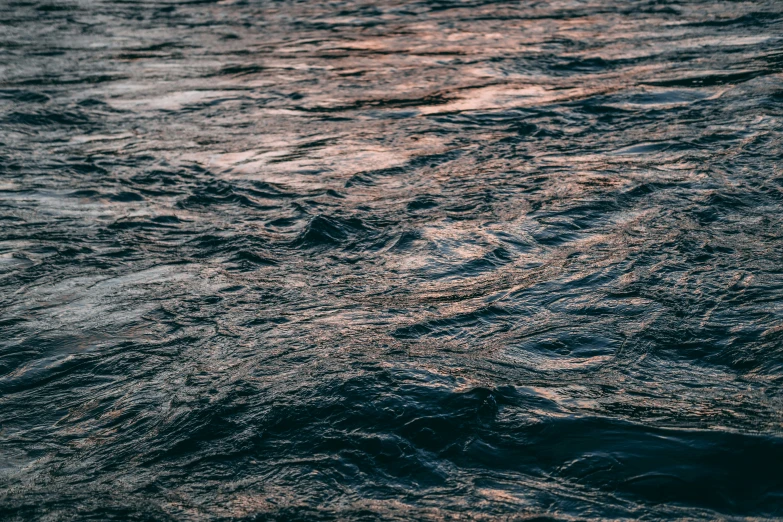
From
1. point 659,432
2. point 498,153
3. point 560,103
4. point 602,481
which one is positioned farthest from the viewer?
point 560,103

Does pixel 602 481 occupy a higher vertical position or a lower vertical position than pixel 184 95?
lower

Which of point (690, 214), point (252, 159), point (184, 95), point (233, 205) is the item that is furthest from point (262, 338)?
point (184, 95)

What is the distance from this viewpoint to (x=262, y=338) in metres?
3.75

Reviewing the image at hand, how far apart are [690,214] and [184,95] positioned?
17.5ft

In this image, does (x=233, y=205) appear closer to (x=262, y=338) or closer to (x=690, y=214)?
(x=262, y=338)

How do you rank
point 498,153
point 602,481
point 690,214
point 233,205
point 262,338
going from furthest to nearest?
1. point 498,153
2. point 233,205
3. point 690,214
4. point 262,338
5. point 602,481

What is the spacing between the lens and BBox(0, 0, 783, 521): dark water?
2811 mm

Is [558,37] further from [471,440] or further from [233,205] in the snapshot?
[471,440]

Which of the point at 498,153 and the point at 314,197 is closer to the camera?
the point at 314,197

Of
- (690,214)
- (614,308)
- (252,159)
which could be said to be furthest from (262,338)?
(252,159)

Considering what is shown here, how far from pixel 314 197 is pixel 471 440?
3039 mm

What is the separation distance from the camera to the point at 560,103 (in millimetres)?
7449

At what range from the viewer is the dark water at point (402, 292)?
9.22 feet

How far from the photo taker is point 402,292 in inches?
166
